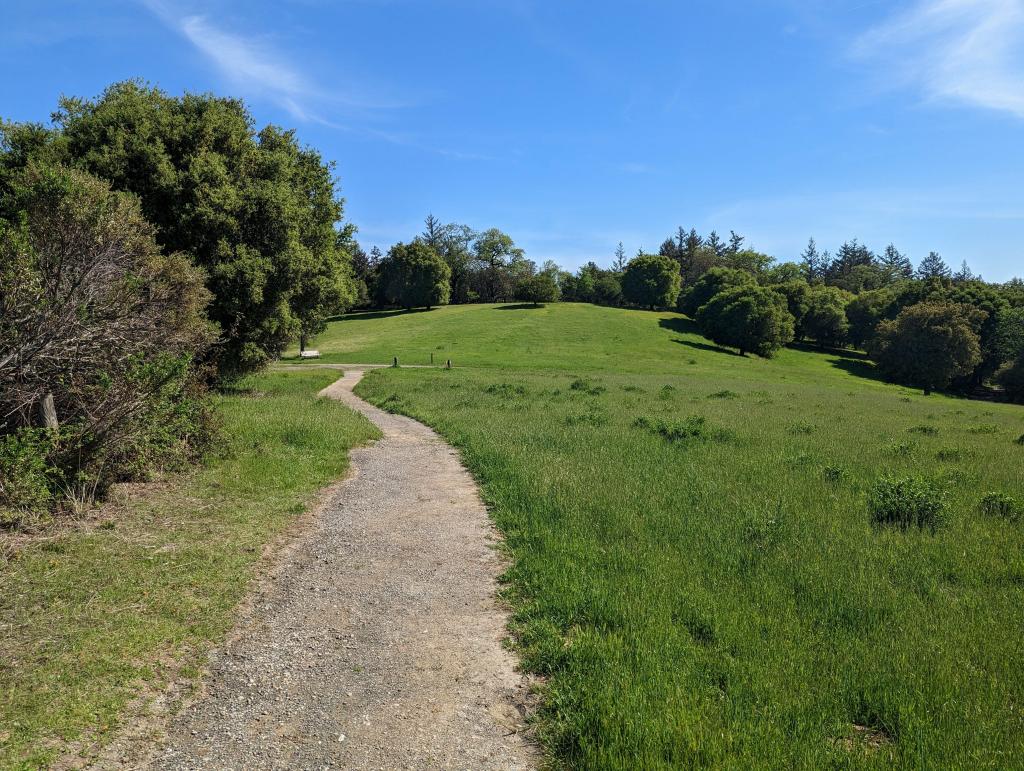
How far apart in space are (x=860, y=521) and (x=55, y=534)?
37.8ft

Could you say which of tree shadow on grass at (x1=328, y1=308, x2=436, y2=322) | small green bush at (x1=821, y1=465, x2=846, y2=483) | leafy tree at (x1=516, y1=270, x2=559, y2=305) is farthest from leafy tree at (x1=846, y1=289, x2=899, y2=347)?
small green bush at (x1=821, y1=465, x2=846, y2=483)

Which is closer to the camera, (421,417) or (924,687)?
(924,687)

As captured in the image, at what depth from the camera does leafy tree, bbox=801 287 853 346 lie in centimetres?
8712

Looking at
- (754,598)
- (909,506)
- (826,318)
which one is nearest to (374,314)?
(826,318)

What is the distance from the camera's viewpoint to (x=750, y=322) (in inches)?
2822

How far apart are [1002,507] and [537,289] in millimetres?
86895

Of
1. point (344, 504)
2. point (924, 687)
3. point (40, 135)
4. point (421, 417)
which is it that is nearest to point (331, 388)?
point (421, 417)

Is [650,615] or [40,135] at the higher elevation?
[40,135]

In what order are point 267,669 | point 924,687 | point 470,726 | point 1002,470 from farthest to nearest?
point 1002,470, point 267,669, point 924,687, point 470,726

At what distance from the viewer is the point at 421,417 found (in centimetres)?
1984

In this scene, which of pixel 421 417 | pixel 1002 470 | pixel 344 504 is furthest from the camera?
pixel 421 417

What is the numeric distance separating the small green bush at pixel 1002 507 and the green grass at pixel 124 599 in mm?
11531

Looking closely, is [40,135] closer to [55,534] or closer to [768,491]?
[55,534]

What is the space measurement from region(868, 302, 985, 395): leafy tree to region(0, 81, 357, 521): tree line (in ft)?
206
